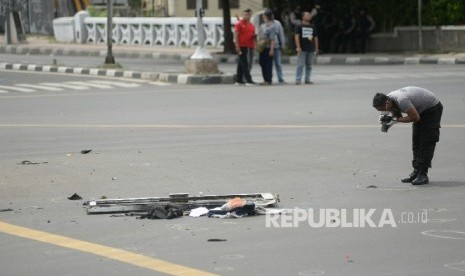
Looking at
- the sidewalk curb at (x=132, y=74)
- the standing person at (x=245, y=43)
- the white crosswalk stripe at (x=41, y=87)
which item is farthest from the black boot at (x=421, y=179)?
the sidewalk curb at (x=132, y=74)

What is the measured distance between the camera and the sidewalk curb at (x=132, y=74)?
100ft

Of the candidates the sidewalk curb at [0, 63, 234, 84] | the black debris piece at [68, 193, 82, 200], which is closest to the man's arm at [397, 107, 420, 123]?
the black debris piece at [68, 193, 82, 200]

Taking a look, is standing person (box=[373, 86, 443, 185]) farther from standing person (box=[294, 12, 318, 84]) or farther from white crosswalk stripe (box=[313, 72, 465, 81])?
white crosswalk stripe (box=[313, 72, 465, 81])

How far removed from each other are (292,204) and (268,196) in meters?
0.25

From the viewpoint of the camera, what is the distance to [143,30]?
5312 centimetres

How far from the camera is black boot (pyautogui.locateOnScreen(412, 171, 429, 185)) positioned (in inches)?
497

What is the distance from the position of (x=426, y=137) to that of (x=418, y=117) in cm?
26

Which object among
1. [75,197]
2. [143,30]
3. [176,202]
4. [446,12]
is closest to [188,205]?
[176,202]

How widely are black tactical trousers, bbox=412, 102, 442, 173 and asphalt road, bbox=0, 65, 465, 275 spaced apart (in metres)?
0.27

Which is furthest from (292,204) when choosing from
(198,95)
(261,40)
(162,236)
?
(261,40)

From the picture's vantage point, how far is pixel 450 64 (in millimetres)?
36844

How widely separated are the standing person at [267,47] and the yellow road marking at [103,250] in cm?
1863

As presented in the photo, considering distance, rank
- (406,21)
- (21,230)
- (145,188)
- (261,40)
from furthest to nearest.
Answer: (406,21) → (261,40) → (145,188) → (21,230)

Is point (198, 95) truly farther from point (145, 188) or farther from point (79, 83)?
point (145, 188)
